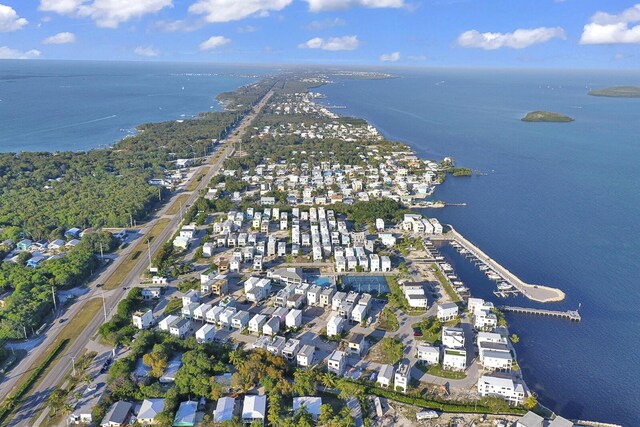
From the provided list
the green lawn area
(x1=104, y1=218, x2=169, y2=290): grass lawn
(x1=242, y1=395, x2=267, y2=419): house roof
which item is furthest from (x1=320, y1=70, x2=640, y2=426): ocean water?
(x1=104, y1=218, x2=169, y2=290): grass lawn

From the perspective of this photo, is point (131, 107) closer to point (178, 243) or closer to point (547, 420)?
point (178, 243)

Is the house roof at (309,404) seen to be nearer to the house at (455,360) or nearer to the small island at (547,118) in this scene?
the house at (455,360)

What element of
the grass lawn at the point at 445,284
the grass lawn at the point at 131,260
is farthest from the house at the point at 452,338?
A: the grass lawn at the point at 131,260

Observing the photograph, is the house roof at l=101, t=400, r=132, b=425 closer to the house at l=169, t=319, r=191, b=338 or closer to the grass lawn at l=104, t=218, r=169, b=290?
the house at l=169, t=319, r=191, b=338

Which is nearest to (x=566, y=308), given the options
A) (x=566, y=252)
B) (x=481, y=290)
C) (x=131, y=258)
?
(x=481, y=290)

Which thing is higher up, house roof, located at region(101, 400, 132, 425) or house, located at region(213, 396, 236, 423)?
house roof, located at region(101, 400, 132, 425)

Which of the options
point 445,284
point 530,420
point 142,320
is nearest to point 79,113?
point 142,320
